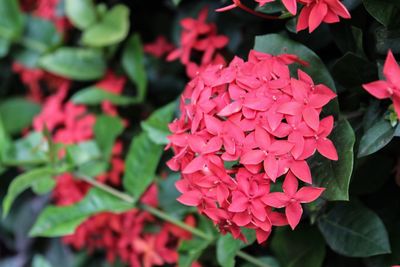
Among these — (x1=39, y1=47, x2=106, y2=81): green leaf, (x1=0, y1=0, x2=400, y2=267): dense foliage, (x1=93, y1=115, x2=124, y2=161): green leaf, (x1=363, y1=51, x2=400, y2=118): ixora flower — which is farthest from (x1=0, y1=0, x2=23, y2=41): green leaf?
(x1=363, y1=51, x2=400, y2=118): ixora flower

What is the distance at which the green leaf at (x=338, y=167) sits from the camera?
84 cm

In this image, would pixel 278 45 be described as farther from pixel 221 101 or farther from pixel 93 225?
pixel 93 225

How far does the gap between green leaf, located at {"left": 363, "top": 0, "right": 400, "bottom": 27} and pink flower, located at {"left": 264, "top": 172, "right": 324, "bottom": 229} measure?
26cm

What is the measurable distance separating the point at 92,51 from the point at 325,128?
3.04 feet

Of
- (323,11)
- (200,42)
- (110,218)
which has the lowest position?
(110,218)

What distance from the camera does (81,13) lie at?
157 cm

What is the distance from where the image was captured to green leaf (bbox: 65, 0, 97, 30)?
1.56 meters

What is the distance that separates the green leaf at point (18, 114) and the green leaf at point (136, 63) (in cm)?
34

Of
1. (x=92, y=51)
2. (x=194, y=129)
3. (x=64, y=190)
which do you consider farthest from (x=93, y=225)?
(x=194, y=129)

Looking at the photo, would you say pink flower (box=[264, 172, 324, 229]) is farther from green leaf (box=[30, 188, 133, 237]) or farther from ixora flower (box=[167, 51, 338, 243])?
green leaf (box=[30, 188, 133, 237])

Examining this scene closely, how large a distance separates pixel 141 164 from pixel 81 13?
48 cm

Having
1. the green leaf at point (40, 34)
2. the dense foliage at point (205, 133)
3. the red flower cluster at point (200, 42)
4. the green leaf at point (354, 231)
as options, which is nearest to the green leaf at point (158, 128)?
the dense foliage at point (205, 133)

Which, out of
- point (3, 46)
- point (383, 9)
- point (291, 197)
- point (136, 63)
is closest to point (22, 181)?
point (136, 63)

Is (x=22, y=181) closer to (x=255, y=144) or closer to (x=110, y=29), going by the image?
(x=110, y=29)
